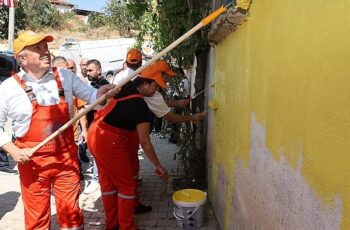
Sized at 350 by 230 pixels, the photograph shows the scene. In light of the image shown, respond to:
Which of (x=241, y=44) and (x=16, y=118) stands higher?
(x=241, y=44)

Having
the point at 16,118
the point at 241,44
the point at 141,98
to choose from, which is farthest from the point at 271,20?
the point at 16,118

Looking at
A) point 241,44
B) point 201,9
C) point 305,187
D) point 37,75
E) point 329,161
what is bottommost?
point 305,187

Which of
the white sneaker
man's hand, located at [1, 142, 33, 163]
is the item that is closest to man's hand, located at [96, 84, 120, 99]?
man's hand, located at [1, 142, 33, 163]

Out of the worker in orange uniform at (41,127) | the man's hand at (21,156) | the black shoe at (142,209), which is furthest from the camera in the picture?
the black shoe at (142,209)

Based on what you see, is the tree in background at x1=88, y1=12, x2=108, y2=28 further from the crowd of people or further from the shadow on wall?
the crowd of people

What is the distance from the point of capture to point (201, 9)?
5375 mm

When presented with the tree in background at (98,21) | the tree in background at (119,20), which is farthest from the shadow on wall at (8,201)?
the tree in background at (98,21)

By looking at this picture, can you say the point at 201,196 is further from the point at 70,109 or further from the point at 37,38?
the point at 37,38

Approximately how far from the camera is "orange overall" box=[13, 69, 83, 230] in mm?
3164

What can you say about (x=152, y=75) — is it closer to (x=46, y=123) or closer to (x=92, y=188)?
(x=46, y=123)

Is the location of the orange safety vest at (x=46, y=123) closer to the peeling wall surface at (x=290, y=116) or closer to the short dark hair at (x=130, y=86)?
the short dark hair at (x=130, y=86)

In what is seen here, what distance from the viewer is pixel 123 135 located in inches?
153

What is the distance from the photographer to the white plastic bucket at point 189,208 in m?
4.07

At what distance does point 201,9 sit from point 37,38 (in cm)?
285
